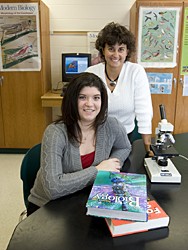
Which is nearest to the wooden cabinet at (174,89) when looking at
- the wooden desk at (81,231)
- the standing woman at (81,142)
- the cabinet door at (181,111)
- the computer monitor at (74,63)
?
the cabinet door at (181,111)

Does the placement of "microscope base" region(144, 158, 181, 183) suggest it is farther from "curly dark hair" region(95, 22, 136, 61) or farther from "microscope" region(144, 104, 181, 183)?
"curly dark hair" region(95, 22, 136, 61)

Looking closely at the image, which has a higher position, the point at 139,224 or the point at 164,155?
the point at 164,155

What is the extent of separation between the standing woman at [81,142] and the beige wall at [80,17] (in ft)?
8.22

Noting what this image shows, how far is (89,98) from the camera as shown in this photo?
133 centimetres

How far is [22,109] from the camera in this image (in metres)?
3.52

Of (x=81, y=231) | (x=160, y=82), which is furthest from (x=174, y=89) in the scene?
(x=81, y=231)

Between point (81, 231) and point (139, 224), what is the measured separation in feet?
0.61

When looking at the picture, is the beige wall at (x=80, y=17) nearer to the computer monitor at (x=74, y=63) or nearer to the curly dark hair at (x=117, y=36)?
the computer monitor at (x=74, y=63)

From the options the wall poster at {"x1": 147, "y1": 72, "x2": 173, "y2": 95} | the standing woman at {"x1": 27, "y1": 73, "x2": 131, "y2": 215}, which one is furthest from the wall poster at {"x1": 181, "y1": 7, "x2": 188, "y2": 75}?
the standing woman at {"x1": 27, "y1": 73, "x2": 131, "y2": 215}

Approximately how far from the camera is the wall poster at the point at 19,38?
10.7 feet

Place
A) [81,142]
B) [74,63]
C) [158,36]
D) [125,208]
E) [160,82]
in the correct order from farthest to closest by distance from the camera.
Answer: [74,63]
[160,82]
[158,36]
[81,142]
[125,208]

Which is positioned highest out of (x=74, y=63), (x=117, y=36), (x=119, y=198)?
(x=117, y=36)

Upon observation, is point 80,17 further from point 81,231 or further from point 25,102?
point 81,231

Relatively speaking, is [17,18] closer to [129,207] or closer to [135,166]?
[135,166]
